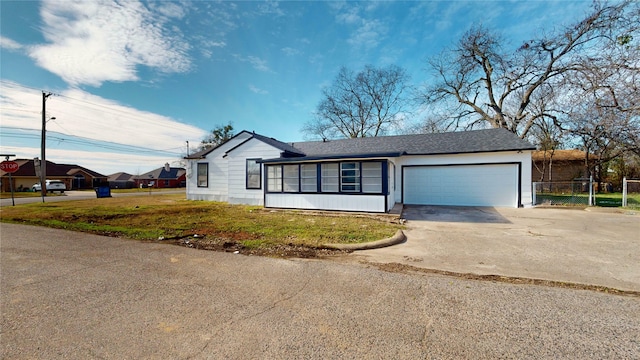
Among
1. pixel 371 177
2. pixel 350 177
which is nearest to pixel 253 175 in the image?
pixel 350 177

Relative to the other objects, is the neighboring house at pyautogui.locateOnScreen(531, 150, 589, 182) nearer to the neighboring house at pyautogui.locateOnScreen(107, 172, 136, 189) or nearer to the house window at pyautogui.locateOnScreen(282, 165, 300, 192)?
the house window at pyautogui.locateOnScreen(282, 165, 300, 192)

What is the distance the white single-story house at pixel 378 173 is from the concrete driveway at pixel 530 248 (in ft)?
9.21

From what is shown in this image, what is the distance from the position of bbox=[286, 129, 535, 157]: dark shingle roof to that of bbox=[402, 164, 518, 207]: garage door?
0.95 metres

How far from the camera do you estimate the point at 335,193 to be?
11.0 m

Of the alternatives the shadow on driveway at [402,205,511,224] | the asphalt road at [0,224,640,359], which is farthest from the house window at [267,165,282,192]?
the asphalt road at [0,224,640,359]

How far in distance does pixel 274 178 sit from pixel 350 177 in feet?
13.2

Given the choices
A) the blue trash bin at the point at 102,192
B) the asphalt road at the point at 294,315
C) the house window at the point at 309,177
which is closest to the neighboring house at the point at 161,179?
the blue trash bin at the point at 102,192

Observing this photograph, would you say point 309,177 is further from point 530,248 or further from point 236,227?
point 530,248

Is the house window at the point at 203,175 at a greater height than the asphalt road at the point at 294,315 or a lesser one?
greater

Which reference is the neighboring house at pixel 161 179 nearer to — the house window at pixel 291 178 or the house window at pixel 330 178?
the house window at pixel 291 178

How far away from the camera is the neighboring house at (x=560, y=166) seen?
25.6m

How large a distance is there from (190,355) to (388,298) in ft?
7.82

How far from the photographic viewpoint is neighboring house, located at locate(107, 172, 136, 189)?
161 feet

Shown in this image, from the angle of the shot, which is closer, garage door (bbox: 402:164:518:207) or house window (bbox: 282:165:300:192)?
house window (bbox: 282:165:300:192)
